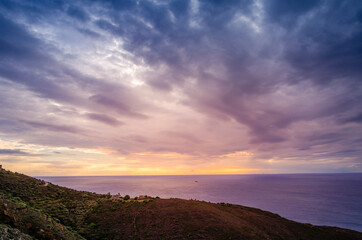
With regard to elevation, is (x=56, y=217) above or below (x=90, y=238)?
above

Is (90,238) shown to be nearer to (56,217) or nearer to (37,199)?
(56,217)

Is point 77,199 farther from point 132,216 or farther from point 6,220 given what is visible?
point 6,220

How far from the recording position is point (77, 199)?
3734 cm

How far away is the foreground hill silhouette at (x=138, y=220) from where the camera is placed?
2627 centimetres

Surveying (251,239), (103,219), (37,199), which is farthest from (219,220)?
(37,199)

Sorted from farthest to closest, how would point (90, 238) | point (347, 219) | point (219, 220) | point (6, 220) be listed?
point (347, 219), point (219, 220), point (90, 238), point (6, 220)

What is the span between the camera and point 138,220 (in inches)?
1203

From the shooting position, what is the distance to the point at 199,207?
36.7 metres

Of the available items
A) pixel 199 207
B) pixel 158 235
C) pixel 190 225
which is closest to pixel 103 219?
pixel 158 235

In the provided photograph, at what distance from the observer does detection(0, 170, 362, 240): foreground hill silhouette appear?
2627 centimetres

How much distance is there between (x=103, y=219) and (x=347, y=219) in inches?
4558

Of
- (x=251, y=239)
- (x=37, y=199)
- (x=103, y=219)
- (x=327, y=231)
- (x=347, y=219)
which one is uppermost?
(x=37, y=199)

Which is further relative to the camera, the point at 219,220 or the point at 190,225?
the point at 219,220

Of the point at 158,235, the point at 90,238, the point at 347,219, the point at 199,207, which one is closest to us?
the point at 90,238
